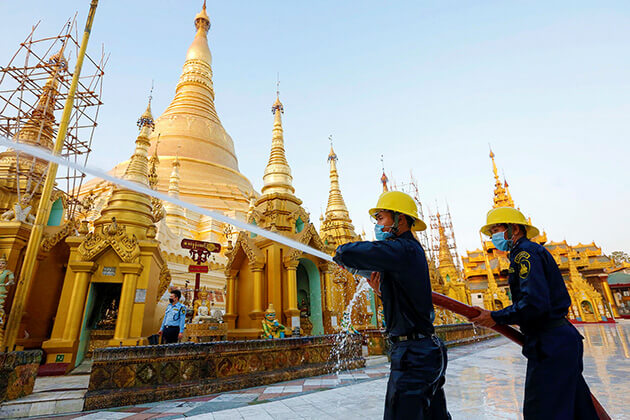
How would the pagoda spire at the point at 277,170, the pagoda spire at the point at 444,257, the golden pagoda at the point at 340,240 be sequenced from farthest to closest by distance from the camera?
the pagoda spire at the point at 444,257, the golden pagoda at the point at 340,240, the pagoda spire at the point at 277,170

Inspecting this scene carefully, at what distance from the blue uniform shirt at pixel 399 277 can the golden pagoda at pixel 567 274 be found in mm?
33360

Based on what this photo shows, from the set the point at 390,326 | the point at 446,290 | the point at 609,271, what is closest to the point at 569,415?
the point at 390,326

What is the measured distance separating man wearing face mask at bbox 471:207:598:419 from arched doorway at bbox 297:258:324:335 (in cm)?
908

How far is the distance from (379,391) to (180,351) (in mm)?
3400

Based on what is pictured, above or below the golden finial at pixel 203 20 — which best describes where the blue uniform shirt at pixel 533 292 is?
below

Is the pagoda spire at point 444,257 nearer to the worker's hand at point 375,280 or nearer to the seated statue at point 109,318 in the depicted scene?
the seated statue at point 109,318

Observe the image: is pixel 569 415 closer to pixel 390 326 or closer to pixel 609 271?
pixel 390 326

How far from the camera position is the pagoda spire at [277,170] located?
12.7 metres

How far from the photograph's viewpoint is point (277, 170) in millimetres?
12992

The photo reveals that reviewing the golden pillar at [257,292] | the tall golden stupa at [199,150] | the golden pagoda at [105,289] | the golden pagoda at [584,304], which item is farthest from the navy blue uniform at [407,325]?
the golden pagoda at [584,304]

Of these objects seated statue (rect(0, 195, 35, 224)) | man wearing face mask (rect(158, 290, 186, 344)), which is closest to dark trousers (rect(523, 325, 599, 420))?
man wearing face mask (rect(158, 290, 186, 344))

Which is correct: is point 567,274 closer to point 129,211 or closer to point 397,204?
point 129,211

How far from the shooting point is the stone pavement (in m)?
3.88

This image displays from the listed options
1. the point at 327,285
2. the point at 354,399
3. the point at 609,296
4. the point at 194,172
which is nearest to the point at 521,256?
the point at 354,399
